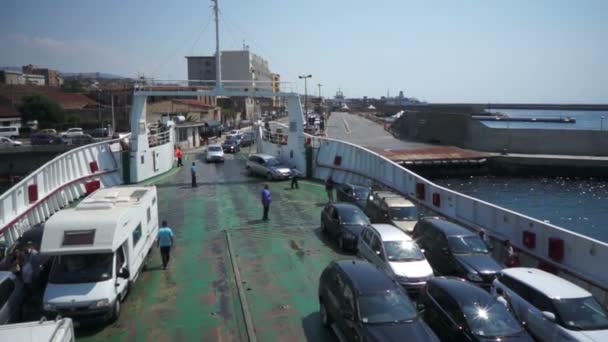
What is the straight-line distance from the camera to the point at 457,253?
1271cm

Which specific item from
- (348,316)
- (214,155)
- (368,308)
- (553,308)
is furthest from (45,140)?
(553,308)

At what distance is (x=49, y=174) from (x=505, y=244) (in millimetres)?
17325

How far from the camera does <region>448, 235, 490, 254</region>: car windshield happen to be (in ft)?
42.0

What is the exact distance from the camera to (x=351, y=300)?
8.79 metres

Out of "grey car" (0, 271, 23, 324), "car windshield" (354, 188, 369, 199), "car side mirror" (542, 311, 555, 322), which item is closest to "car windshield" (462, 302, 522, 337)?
"car side mirror" (542, 311, 555, 322)

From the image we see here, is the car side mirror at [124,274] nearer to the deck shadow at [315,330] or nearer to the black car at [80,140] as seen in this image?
the deck shadow at [315,330]

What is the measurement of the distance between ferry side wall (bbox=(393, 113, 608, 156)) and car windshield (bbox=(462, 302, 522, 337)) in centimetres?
5167

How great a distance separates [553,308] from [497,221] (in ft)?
20.2

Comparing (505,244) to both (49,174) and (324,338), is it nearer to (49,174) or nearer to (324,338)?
(324,338)

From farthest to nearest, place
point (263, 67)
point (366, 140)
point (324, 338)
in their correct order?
point (263, 67), point (366, 140), point (324, 338)

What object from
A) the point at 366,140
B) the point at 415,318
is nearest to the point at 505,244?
the point at 415,318

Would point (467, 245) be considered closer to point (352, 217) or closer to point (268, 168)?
point (352, 217)

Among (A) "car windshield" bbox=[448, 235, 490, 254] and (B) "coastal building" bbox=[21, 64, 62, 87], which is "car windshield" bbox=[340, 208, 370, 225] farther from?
(B) "coastal building" bbox=[21, 64, 62, 87]

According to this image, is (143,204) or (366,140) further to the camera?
(366,140)
